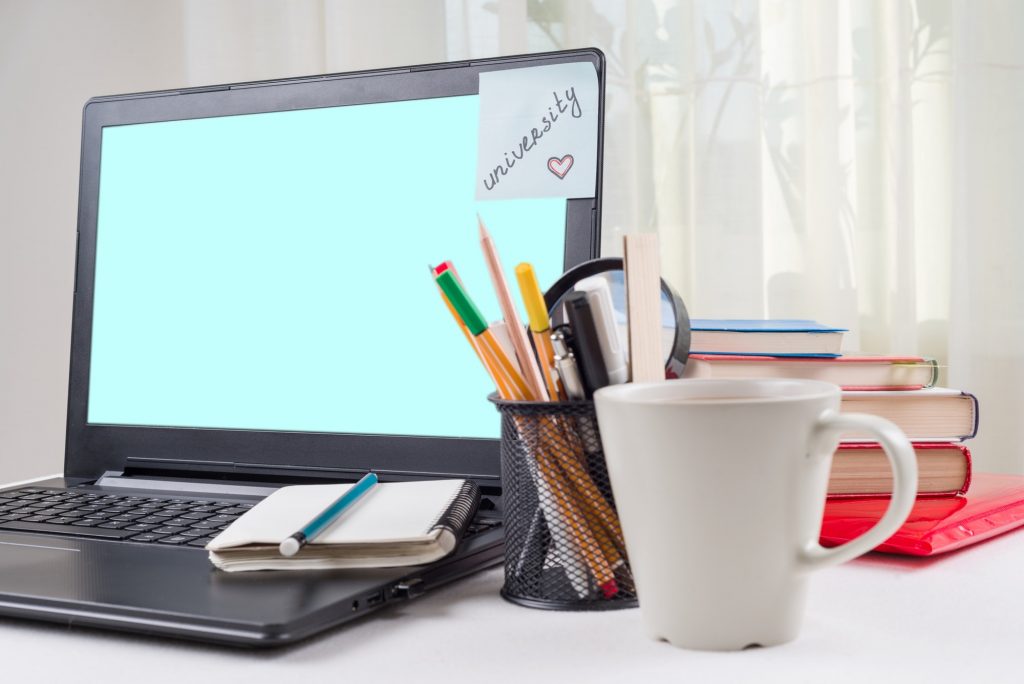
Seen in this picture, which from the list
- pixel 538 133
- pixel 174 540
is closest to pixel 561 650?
pixel 174 540

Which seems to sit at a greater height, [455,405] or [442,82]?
[442,82]

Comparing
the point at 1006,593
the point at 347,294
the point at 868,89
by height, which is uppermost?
the point at 868,89

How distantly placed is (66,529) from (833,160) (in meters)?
0.89

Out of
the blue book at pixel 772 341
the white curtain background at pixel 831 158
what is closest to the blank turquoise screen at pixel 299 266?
the blue book at pixel 772 341

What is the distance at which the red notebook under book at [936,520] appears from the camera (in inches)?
19.8

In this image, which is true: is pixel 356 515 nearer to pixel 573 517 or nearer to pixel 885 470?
pixel 573 517

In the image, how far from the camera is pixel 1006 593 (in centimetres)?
45

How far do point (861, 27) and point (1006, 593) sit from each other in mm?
836

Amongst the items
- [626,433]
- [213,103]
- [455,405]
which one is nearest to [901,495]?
[626,433]

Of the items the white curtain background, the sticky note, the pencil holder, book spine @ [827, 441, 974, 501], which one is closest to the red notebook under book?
book spine @ [827, 441, 974, 501]

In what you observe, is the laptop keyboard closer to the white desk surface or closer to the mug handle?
the white desk surface

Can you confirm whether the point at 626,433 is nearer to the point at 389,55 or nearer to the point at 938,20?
the point at 938,20

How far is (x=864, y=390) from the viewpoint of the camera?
1.85 ft

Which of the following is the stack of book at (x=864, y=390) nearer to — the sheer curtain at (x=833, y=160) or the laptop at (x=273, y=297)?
the laptop at (x=273, y=297)
